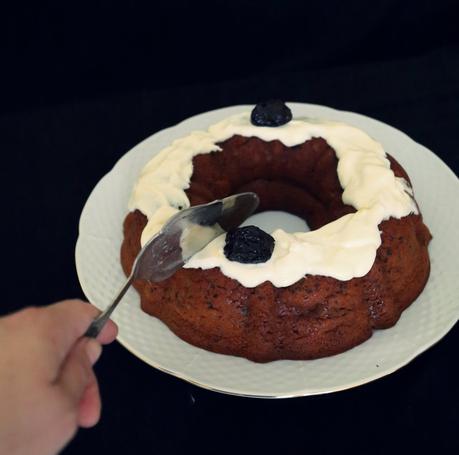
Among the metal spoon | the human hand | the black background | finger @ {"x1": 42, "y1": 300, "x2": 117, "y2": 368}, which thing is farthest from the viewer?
the black background

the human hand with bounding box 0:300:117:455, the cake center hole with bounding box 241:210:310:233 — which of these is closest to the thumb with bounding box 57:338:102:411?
the human hand with bounding box 0:300:117:455

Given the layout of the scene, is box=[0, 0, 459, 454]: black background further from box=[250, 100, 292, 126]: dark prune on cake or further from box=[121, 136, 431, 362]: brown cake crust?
box=[250, 100, 292, 126]: dark prune on cake

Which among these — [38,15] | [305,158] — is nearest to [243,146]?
[305,158]

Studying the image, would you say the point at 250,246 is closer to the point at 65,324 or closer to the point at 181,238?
the point at 181,238

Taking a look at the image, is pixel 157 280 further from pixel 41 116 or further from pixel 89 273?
pixel 41 116

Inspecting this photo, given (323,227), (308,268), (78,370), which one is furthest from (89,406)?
(323,227)

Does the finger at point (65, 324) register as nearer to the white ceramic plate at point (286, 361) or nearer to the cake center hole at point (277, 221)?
the white ceramic plate at point (286, 361)
